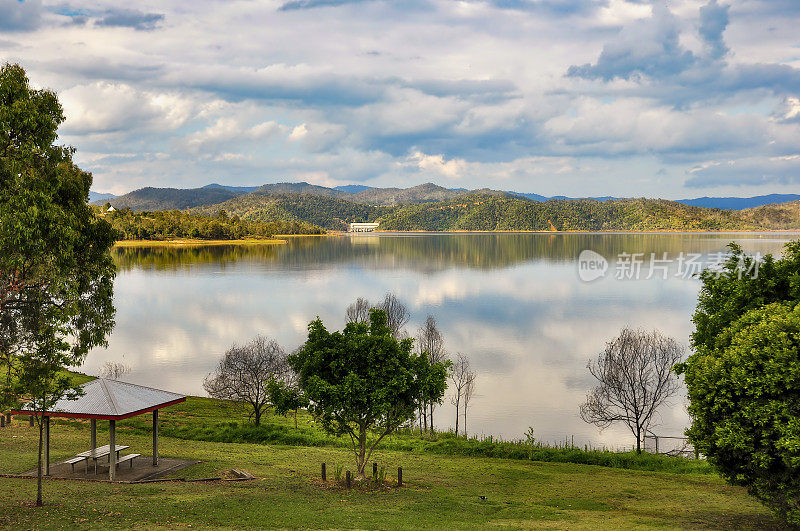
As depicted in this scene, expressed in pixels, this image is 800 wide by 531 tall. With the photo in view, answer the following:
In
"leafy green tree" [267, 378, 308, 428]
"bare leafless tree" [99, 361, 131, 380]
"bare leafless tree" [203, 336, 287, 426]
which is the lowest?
"bare leafless tree" [99, 361, 131, 380]

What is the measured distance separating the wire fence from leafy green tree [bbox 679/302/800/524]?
16482 millimetres

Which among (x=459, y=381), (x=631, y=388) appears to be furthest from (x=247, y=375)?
(x=631, y=388)

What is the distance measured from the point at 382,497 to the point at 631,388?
848 inches

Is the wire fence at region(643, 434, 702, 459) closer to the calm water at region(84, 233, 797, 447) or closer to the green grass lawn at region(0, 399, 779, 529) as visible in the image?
the calm water at region(84, 233, 797, 447)

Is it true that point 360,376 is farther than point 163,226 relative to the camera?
No

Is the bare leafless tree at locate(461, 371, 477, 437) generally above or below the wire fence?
above

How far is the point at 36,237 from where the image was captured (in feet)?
48.1

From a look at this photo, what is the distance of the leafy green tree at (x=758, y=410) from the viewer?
41.1 feet

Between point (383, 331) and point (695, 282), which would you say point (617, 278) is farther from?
point (383, 331)

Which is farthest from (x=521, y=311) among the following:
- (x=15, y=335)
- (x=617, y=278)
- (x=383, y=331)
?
(x=15, y=335)

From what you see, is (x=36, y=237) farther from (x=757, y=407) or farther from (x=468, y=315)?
(x=468, y=315)

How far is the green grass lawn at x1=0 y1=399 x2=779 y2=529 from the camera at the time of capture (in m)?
14.7

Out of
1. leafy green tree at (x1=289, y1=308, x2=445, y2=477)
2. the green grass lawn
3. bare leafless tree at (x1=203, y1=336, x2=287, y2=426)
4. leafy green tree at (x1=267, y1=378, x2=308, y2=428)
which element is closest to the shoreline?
bare leafless tree at (x1=203, y1=336, x2=287, y2=426)

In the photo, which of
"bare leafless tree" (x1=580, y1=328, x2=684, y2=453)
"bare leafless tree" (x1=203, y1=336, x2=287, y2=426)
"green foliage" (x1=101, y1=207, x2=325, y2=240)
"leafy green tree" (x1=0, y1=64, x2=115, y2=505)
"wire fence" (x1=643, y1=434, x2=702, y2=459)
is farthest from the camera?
"green foliage" (x1=101, y1=207, x2=325, y2=240)
